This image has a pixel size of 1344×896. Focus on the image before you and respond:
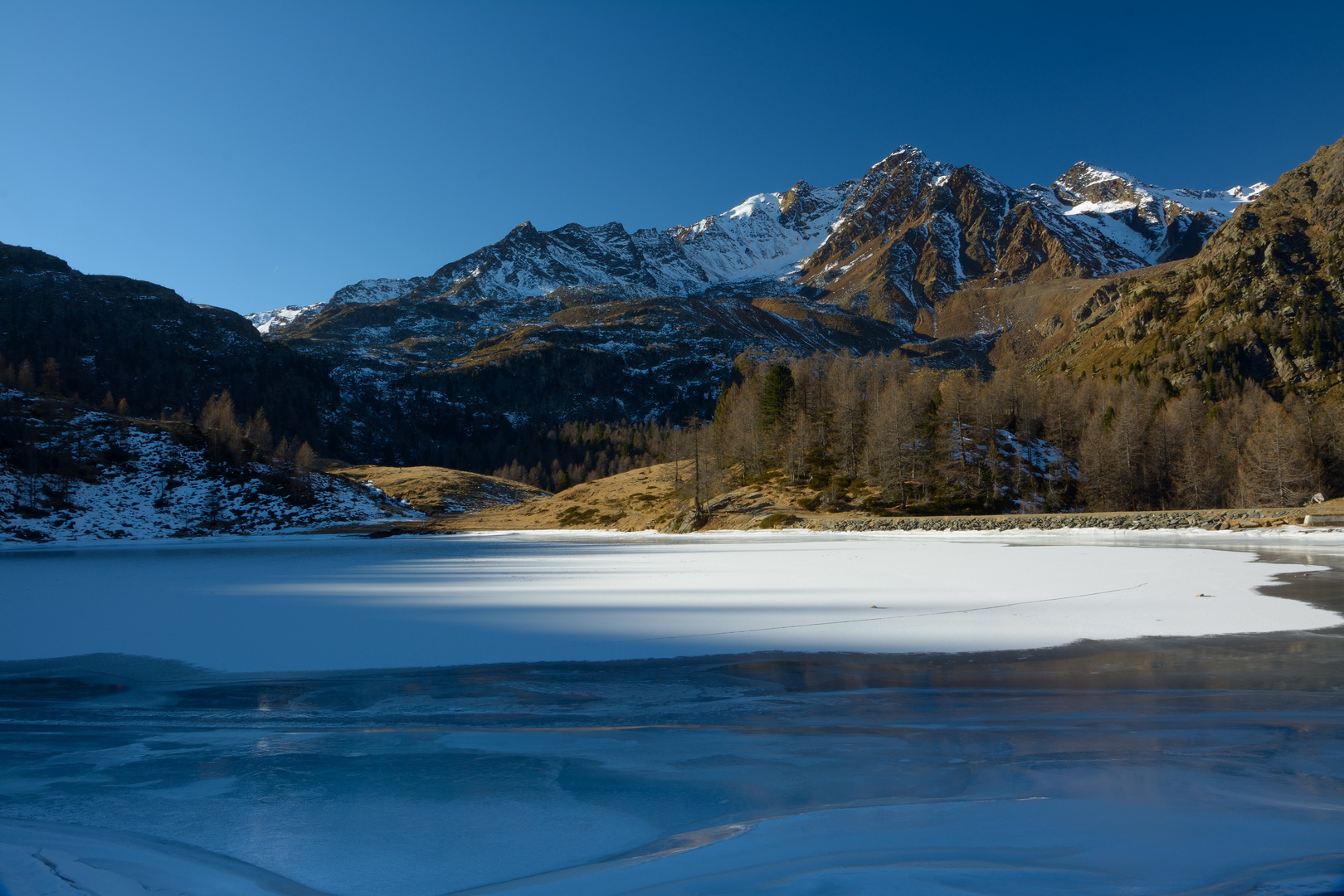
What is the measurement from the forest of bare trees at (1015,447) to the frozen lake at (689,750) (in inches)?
2323

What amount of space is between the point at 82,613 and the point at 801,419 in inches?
2750

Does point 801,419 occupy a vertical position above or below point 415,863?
above

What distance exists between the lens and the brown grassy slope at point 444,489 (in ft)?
392

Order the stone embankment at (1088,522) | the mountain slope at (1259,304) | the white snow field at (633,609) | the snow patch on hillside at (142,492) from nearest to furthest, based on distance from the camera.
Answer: the white snow field at (633,609) → the stone embankment at (1088,522) → the snow patch on hillside at (142,492) → the mountain slope at (1259,304)

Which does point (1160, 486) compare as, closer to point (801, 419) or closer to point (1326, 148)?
point (801, 419)

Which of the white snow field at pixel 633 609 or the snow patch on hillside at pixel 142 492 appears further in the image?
the snow patch on hillside at pixel 142 492

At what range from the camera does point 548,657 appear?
1076 centimetres

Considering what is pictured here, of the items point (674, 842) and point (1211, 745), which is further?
point (1211, 745)

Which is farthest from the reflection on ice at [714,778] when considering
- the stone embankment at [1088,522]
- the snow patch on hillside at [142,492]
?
the snow patch on hillside at [142,492]

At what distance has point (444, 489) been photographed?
125062mm

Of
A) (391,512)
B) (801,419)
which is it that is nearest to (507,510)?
(391,512)

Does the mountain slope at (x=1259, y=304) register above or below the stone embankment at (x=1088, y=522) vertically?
above

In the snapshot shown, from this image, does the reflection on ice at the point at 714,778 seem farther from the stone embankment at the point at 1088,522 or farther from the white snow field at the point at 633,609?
the stone embankment at the point at 1088,522

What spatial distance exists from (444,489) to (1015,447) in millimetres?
91514
